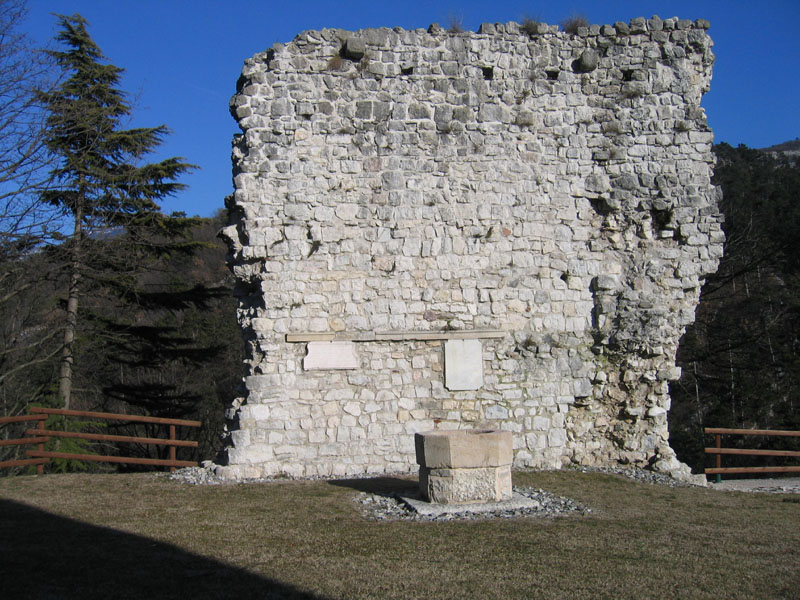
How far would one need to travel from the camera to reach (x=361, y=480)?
8.78 meters

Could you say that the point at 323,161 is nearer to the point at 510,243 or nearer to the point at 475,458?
the point at 510,243

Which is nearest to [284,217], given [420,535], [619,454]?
[420,535]

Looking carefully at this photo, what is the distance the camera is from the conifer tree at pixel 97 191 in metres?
14.6

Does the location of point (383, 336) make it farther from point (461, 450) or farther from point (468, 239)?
point (461, 450)

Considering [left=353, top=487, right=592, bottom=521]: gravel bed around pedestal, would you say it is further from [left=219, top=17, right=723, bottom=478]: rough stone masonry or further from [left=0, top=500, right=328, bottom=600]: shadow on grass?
[left=0, top=500, right=328, bottom=600]: shadow on grass

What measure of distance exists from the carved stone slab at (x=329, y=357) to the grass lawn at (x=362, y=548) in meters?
1.67

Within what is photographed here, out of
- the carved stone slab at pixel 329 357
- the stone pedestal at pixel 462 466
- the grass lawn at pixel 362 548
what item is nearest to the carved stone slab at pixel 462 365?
the carved stone slab at pixel 329 357

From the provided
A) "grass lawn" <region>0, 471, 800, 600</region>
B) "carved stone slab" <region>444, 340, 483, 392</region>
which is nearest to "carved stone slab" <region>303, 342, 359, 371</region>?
"carved stone slab" <region>444, 340, 483, 392</region>

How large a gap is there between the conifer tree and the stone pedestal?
1002 centimetres

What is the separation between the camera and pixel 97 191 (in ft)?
50.0

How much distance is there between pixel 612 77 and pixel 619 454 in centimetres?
533

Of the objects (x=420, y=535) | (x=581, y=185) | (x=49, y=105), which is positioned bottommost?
(x=420, y=535)

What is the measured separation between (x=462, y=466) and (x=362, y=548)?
1799 millimetres

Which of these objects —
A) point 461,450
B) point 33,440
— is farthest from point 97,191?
point 461,450
